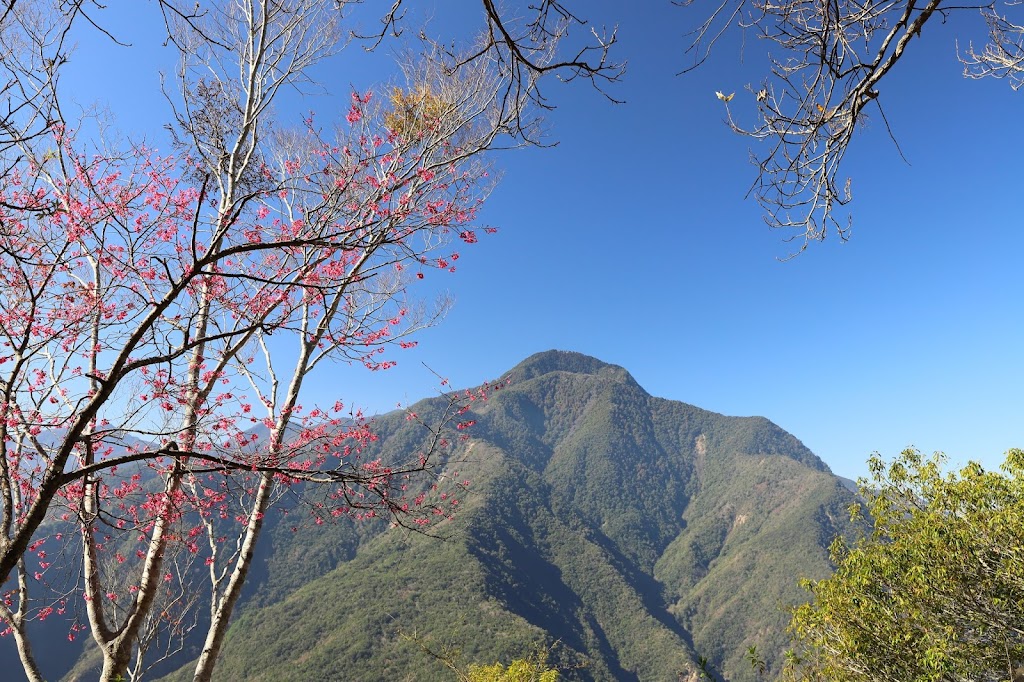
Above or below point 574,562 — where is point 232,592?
above

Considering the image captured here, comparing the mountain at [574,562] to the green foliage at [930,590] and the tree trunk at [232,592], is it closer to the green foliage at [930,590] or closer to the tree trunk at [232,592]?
the green foliage at [930,590]

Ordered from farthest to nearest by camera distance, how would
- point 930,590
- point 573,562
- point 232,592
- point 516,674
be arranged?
point 573,562
point 930,590
point 516,674
point 232,592

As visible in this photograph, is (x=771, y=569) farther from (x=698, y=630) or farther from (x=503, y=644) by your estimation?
(x=503, y=644)

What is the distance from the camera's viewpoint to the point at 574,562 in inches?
3688

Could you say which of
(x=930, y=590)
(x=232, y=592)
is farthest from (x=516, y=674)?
(x=930, y=590)

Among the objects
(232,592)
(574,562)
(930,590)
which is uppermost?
(232,592)

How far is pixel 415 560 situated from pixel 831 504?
79.5 metres

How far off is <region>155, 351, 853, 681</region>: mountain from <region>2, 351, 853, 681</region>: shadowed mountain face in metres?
0.34

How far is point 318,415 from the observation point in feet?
17.9

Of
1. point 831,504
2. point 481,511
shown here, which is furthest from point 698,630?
point 481,511

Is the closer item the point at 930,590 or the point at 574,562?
the point at 930,590

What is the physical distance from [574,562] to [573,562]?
18cm

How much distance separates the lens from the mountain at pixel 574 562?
2157 inches

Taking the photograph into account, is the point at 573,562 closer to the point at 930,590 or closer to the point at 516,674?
the point at 930,590
